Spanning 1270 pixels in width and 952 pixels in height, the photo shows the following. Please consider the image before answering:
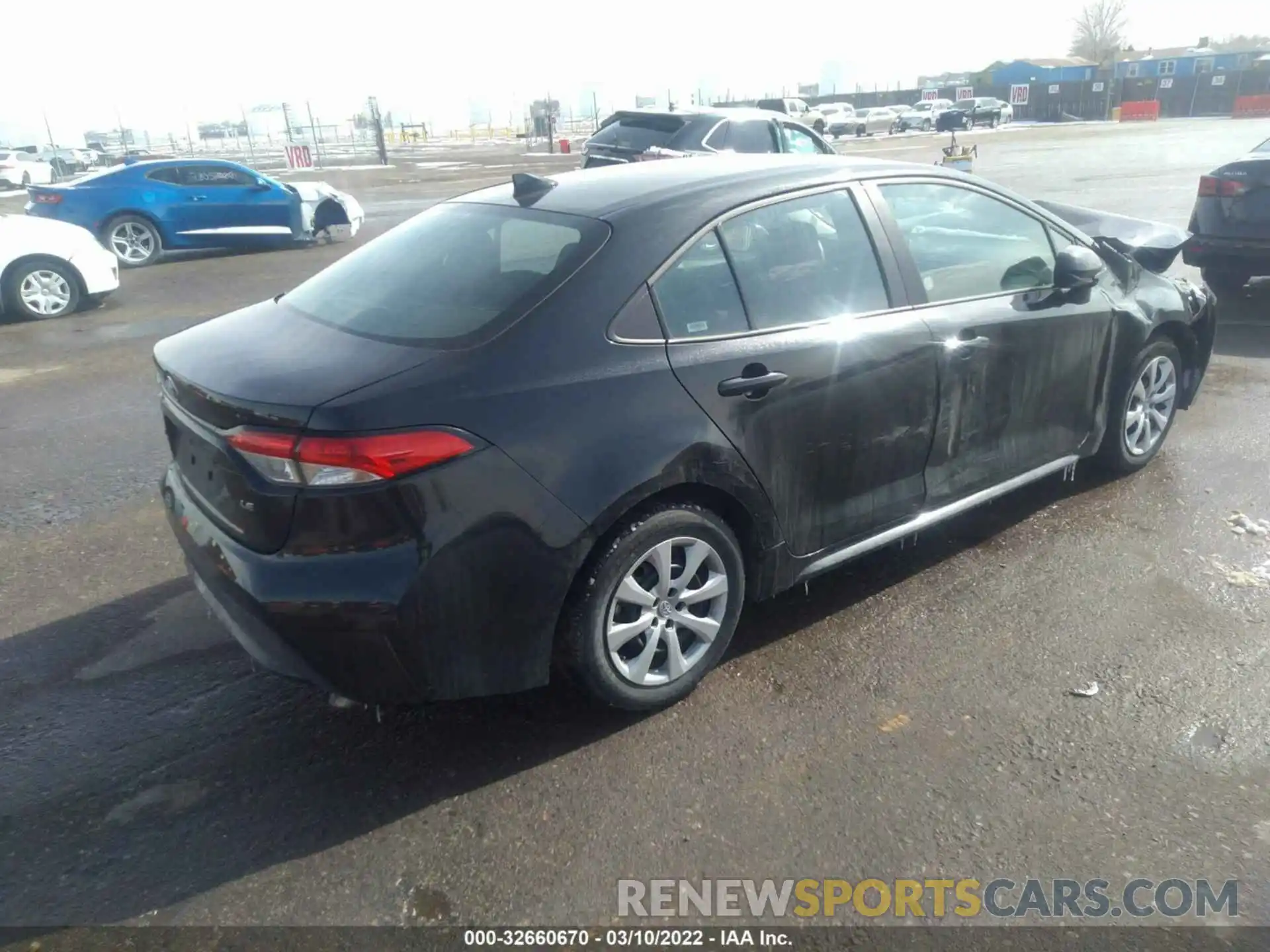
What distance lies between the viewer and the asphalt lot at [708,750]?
254 centimetres

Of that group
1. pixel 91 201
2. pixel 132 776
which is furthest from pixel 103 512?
pixel 91 201

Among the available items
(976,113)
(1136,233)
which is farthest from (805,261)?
(976,113)

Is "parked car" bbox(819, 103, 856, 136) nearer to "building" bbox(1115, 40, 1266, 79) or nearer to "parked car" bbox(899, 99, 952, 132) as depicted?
"parked car" bbox(899, 99, 952, 132)

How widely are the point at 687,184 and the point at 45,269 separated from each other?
8.90m

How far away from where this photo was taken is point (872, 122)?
56.1 metres

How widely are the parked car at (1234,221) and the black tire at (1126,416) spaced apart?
157 inches

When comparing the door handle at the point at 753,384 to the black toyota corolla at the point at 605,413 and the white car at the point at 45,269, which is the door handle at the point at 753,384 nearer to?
the black toyota corolla at the point at 605,413

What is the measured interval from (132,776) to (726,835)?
1.79 meters

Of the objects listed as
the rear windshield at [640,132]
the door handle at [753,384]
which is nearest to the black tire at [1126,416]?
the door handle at [753,384]

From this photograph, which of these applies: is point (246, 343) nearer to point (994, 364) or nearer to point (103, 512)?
point (103, 512)

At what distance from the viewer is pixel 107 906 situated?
2451mm

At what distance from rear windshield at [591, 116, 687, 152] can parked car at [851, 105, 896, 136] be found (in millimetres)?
42360

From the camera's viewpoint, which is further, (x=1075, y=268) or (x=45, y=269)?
(x=45, y=269)

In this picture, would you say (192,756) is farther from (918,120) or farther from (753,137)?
(918,120)
